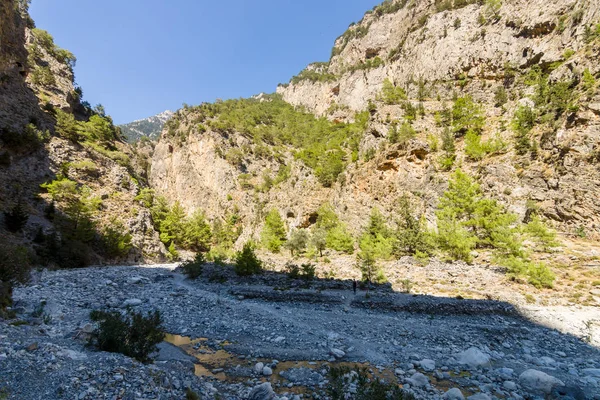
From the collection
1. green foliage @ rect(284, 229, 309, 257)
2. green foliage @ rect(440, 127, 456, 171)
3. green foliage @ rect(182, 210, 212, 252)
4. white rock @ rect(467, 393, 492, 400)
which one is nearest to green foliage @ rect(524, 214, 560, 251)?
green foliage @ rect(440, 127, 456, 171)

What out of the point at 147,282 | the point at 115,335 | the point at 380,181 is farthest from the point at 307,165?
the point at 115,335

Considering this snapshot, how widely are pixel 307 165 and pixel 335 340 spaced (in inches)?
1725

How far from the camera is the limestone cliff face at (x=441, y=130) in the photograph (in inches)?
926

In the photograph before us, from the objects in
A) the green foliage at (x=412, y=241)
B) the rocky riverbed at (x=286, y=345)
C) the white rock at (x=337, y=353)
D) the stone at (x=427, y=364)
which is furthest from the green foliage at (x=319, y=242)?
the stone at (x=427, y=364)

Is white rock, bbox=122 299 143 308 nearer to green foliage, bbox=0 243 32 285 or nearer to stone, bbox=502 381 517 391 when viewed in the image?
green foliage, bbox=0 243 32 285

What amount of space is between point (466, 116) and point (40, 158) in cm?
5158

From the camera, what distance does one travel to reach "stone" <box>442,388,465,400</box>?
6.35 meters

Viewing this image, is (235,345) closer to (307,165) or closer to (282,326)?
(282,326)

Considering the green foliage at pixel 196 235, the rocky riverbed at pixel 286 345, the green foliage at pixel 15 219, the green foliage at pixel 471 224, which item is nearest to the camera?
the rocky riverbed at pixel 286 345

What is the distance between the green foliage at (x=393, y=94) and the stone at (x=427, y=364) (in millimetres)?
42710

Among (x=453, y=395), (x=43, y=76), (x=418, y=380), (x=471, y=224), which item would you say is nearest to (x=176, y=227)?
(x=43, y=76)

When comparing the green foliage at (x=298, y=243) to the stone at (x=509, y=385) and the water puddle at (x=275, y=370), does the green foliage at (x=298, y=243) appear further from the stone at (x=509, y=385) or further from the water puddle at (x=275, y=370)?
the stone at (x=509, y=385)

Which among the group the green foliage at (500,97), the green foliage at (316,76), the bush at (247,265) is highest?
the green foliage at (316,76)

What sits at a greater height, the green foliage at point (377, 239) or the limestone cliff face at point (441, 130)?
the limestone cliff face at point (441, 130)
